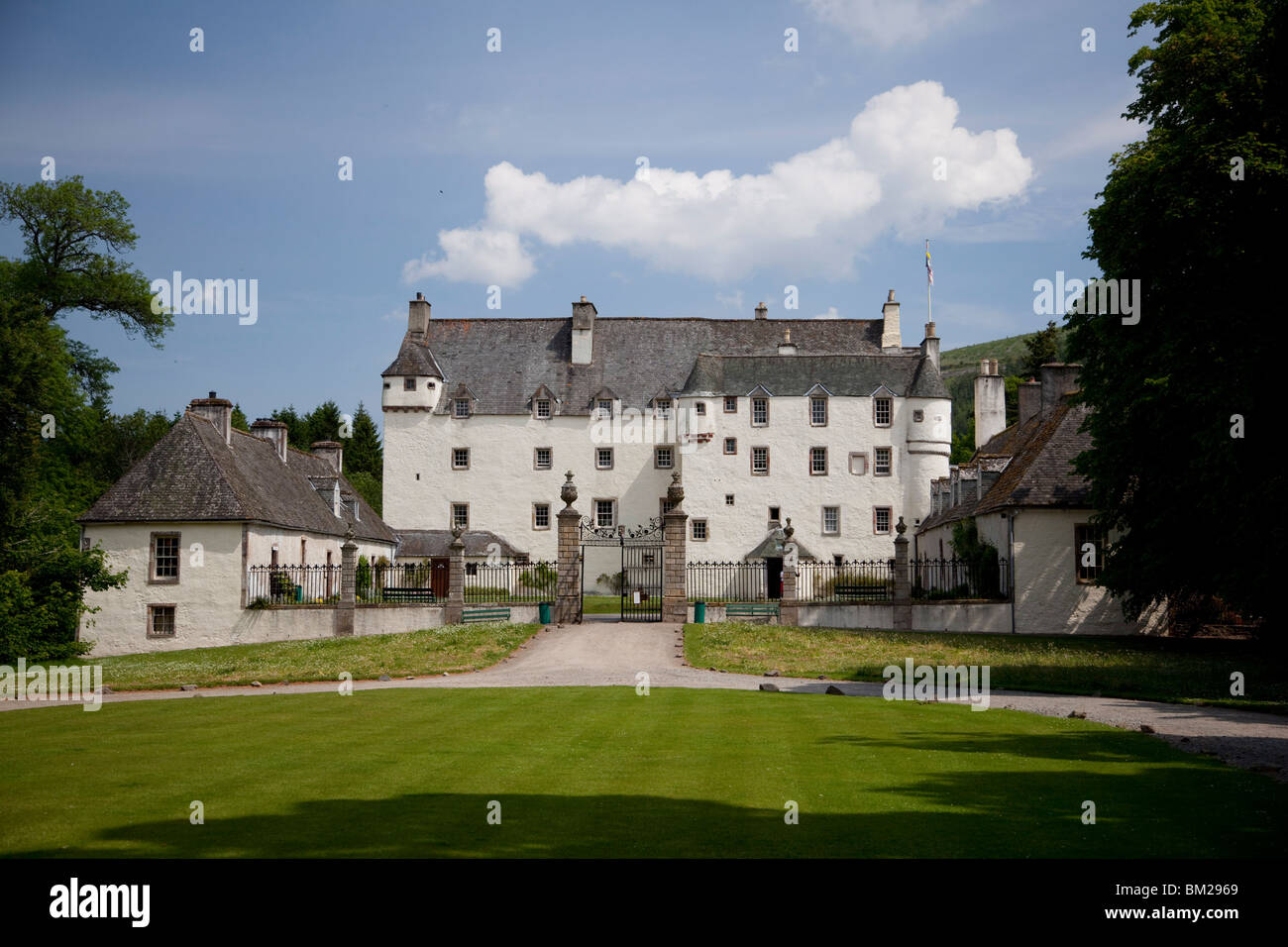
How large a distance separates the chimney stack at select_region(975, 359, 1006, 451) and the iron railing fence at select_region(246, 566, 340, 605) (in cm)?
3548

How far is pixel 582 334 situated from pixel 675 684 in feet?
151

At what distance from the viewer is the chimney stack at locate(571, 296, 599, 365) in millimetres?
65500

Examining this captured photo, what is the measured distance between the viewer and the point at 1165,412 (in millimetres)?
25125

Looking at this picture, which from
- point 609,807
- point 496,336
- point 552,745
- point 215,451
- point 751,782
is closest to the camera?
point 609,807

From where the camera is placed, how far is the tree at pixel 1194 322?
17.5 m

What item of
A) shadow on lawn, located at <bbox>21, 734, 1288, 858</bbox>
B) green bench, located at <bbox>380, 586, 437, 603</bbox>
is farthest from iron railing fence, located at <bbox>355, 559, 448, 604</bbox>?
shadow on lawn, located at <bbox>21, 734, 1288, 858</bbox>

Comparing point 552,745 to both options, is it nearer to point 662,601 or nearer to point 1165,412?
point 1165,412

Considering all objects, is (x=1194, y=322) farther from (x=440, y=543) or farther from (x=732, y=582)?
(x=440, y=543)

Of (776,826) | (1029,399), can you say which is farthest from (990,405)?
(776,826)

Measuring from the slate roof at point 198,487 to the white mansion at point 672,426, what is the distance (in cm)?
Result: 2089
